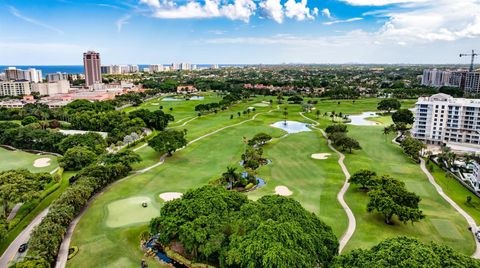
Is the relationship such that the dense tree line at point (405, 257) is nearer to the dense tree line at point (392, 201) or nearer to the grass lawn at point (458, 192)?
the dense tree line at point (392, 201)

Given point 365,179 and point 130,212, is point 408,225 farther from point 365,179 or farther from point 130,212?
point 130,212

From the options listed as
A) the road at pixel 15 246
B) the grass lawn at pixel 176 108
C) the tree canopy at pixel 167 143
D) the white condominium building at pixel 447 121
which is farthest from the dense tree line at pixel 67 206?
the white condominium building at pixel 447 121

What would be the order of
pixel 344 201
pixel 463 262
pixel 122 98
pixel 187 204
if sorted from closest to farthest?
pixel 463 262 → pixel 187 204 → pixel 344 201 → pixel 122 98

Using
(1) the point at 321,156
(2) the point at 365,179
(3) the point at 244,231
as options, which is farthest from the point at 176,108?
(3) the point at 244,231

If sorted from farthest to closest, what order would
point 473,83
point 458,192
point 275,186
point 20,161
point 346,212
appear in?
1. point 473,83
2. point 20,161
3. point 275,186
4. point 458,192
5. point 346,212

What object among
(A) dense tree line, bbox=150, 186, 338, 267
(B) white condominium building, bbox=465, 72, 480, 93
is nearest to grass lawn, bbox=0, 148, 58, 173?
(A) dense tree line, bbox=150, 186, 338, 267

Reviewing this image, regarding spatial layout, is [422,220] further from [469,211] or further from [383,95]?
[383,95]

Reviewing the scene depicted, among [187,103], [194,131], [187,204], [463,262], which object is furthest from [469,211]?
[187,103]
